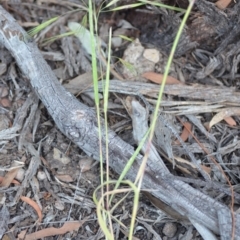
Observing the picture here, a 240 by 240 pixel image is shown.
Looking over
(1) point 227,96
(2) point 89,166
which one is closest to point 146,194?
(2) point 89,166

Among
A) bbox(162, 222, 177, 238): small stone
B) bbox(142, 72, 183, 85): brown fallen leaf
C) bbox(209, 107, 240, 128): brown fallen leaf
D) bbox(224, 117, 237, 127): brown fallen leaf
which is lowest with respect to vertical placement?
bbox(162, 222, 177, 238): small stone

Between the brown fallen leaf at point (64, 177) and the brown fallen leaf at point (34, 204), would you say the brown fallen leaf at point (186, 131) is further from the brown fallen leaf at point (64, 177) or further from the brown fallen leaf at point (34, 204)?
the brown fallen leaf at point (34, 204)

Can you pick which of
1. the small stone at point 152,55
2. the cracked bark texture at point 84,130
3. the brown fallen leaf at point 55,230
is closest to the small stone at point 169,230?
the cracked bark texture at point 84,130

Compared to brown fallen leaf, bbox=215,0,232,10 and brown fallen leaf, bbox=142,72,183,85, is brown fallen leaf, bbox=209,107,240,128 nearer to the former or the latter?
brown fallen leaf, bbox=142,72,183,85

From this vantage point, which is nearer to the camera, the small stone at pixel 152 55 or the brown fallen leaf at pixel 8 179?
the brown fallen leaf at pixel 8 179

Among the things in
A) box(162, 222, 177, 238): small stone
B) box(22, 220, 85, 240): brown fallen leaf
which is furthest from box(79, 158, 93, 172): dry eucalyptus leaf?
box(162, 222, 177, 238): small stone

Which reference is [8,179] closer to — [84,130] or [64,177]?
[64,177]

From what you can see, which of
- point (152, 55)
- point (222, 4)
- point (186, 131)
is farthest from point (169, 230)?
point (222, 4)
